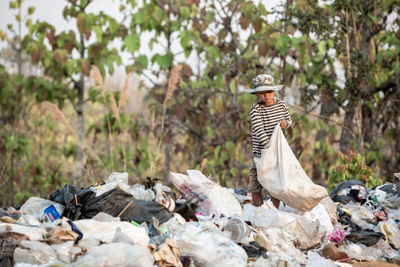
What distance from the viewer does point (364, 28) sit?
7.55 meters

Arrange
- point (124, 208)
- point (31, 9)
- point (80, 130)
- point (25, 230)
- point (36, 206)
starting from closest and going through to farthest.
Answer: point (25, 230)
point (124, 208)
point (36, 206)
point (80, 130)
point (31, 9)

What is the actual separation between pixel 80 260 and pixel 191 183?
1.60 meters

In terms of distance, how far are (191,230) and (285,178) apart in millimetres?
973

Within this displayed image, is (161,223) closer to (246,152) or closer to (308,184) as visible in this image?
(308,184)

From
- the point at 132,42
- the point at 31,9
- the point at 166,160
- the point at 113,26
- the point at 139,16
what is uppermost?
the point at 31,9

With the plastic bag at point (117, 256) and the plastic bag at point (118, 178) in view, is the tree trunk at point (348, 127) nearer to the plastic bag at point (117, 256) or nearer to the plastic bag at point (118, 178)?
the plastic bag at point (118, 178)

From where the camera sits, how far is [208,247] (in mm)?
2834

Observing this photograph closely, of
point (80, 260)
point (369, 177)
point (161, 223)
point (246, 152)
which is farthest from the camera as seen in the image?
point (246, 152)

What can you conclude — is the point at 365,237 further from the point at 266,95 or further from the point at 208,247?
the point at 208,247

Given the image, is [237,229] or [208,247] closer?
→ [208,247]

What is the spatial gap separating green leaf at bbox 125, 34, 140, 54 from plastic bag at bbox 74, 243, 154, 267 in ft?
13.9

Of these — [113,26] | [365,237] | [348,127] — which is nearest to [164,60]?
[113,26]

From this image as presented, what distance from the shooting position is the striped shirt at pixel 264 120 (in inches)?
152

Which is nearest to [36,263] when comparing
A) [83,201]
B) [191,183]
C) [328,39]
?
[83,201]
